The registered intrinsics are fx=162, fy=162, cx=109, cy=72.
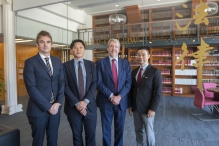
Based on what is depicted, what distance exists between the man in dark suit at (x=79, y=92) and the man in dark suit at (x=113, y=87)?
0.48ft

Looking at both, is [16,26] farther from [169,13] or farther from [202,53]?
[202,53]

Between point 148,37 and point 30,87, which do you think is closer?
point 30,87

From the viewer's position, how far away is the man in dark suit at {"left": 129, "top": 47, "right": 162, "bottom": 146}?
81.4 inches

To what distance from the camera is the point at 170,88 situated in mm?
4531

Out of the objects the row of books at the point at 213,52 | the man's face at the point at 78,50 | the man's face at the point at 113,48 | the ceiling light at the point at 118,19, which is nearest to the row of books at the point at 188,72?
the row of books at the point at 213,52

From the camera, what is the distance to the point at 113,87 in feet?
7.30

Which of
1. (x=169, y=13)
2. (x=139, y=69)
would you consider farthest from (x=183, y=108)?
(x=139, y=69)

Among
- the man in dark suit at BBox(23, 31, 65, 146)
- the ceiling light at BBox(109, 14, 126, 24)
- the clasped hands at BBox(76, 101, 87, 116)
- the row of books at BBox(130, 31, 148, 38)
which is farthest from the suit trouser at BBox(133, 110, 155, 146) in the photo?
the ceiling light at BBox(109, 14, 126, 24)

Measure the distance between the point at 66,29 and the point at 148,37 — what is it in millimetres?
2472

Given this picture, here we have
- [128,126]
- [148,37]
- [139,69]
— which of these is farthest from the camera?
[148,37]

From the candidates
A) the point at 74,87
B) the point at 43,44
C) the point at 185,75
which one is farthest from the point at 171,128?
the point at 43,44

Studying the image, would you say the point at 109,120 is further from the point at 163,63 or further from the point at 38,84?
the point at 163,63

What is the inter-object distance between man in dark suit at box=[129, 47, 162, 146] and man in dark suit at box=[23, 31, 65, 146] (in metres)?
1.01

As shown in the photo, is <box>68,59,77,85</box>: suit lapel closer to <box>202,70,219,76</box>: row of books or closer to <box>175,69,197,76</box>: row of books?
<box>175,69,197,76</box>: row of books
